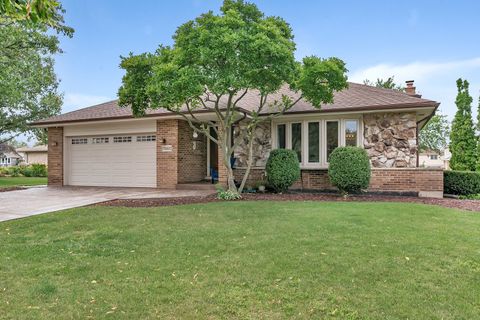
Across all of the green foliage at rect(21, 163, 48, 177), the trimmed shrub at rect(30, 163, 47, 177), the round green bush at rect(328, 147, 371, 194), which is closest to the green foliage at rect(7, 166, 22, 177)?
the green foliage at rect(21, 163, 48, 177)

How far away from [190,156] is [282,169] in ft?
14.8

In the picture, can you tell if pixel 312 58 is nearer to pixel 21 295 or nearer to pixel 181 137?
pixel 181 137

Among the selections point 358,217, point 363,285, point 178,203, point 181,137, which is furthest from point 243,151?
point 363,285

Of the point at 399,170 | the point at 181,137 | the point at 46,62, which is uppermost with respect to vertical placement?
the point at 46,62

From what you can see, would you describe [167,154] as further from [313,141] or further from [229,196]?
[313,141]

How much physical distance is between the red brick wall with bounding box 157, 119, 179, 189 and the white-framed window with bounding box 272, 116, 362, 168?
414 cm

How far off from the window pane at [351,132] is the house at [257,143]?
0.03m

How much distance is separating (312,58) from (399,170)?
15.6 ft

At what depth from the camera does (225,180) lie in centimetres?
1262

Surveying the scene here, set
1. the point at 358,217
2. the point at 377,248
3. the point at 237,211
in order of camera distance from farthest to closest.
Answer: the point at 237,211
the point at 358,217
the point at 377,248

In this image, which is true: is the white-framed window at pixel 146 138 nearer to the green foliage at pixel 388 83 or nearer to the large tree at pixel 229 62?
the large tree at pixel 229 62

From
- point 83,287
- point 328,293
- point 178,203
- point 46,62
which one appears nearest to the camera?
point 328,293

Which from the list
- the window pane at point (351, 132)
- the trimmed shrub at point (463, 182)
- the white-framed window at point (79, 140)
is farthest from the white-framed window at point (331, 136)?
the white-framed window at point (79, 140)

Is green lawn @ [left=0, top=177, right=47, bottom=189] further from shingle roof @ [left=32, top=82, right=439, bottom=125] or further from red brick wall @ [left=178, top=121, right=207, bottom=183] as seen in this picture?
red brick wall @ [left=178, top=121, right=207, bottom=183]
